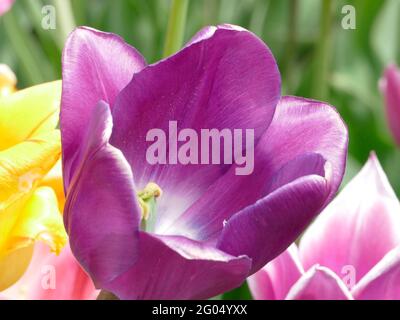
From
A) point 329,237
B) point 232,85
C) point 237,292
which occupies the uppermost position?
point 232,85

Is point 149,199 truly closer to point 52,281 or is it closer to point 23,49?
point 52,281

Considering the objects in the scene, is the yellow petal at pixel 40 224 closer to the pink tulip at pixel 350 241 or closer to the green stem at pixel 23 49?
the pink tulip at pixel 350 241

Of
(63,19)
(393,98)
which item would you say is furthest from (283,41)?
(63,19)

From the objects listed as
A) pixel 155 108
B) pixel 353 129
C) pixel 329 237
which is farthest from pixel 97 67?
pixel 353 129

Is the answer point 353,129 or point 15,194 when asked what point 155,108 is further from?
point 353,129

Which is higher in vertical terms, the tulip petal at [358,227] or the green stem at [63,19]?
the green stem at [63,19]

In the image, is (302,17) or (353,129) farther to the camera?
(302,17)

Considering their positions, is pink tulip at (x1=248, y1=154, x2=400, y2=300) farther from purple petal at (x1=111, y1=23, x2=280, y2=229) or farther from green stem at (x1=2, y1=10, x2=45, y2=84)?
green stem at (x1=2, y1=10, x2=45, y2=84)

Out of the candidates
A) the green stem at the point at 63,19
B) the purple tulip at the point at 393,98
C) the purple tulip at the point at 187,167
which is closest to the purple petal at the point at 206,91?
the purple tulip at the point at 187,167
